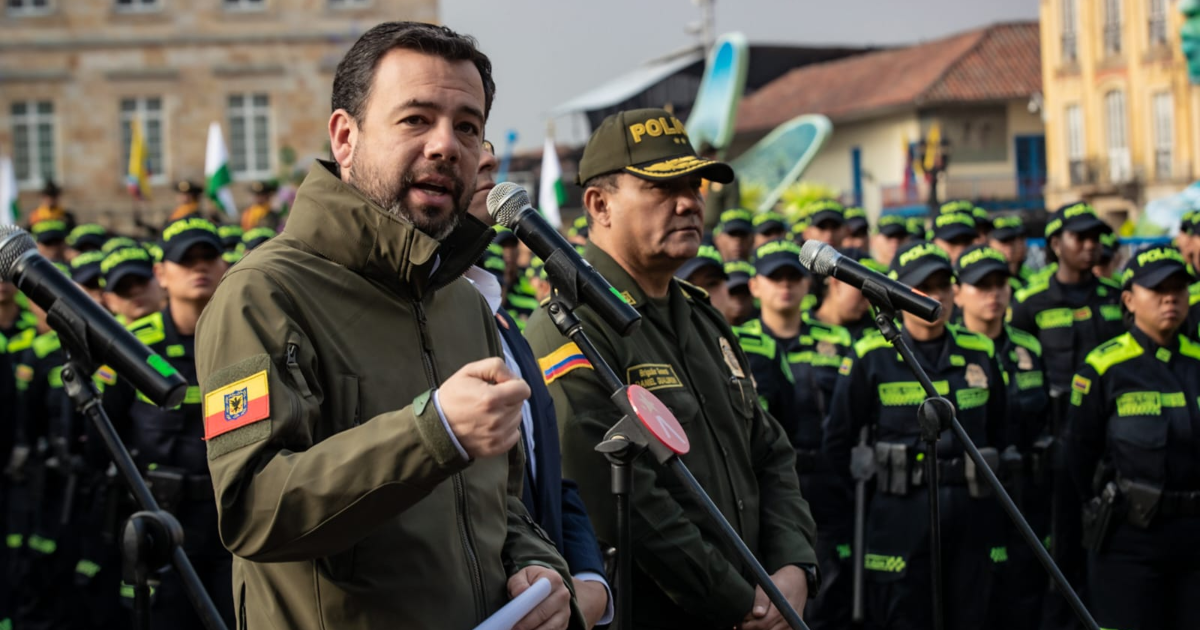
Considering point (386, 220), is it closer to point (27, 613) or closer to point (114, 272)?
point (114, 272)

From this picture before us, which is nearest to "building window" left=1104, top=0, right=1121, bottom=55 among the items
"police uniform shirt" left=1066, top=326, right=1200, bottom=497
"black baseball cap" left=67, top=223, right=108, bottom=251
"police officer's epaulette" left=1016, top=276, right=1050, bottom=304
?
"police officer's epaulette" left=1016, top=276, right=1050, bottom=304

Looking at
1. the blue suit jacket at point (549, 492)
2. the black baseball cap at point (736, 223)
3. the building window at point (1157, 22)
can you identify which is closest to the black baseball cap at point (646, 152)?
the blue suit jacket at point (549, 492)

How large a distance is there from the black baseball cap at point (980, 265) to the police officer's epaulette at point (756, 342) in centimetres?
105

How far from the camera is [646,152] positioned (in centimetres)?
458

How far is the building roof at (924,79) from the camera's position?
57.7 metres

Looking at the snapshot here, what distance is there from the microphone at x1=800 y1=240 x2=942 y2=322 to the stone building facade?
134 feet

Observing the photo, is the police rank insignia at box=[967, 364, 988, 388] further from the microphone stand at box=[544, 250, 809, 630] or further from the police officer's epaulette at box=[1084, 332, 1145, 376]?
the microphone stand at box=[544, 250, 809, 630]

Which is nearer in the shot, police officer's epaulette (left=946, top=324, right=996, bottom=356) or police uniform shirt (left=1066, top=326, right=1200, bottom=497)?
police uniform shirt (left=1066, top=326, right=1200, bottom=497)

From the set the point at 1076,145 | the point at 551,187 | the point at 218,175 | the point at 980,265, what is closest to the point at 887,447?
the point at 980,265

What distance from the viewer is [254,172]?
45156mm

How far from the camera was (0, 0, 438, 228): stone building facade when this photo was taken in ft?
145

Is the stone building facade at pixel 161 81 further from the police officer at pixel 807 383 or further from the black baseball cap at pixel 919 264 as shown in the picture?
the black baseball cap at pixel 919 264

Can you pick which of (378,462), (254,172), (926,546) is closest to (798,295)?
(926,546)

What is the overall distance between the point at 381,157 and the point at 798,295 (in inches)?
224
